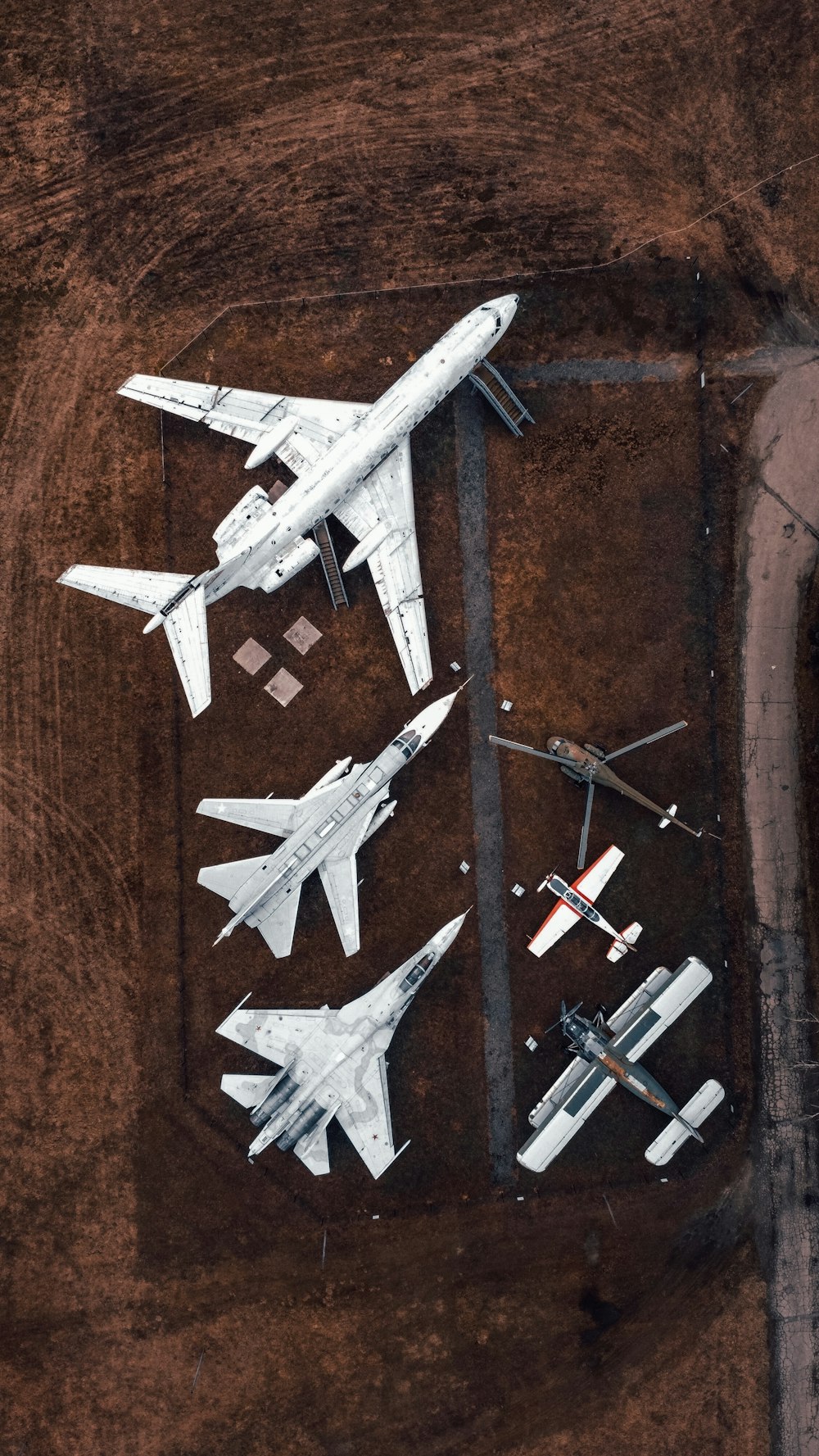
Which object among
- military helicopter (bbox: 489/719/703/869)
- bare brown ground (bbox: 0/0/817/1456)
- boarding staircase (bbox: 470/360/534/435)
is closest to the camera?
military helicopter (bbox: 489/719/703/869)

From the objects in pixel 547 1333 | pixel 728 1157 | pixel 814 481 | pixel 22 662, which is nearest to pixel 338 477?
pixel 22 662

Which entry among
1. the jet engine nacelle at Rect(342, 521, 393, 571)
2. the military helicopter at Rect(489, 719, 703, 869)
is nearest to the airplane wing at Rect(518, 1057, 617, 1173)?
the military helicopter at Rect(489, 719, 703, 869)

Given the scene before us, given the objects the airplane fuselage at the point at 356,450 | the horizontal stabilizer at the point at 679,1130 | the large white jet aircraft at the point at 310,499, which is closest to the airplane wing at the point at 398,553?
the large white jet aircraft at the point at 310,499

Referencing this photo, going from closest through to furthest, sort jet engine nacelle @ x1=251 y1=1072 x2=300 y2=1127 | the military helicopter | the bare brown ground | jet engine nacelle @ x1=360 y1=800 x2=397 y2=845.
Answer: jet engine nacelle @ x1=251 y1=1072 x2=300 y2=1127 → the military helicopter → jet engine nacelle @ x1=360 y1=800 x2=397 y2=845 → the bare brown ground

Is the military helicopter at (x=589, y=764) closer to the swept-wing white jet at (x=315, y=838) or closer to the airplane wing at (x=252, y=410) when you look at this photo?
the swept-wing white jet at (x=315, y=838)

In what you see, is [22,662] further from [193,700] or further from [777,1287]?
[777,1287]

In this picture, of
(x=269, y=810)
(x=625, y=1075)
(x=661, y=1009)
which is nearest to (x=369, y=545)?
(x=269, y=810)

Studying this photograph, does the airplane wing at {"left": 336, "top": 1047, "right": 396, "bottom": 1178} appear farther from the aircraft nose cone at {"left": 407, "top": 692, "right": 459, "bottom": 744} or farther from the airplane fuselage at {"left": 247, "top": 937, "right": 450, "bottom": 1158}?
the aircraft nose cone at {"left": 407, "top": 692, "right": 459, "bottom": 744}
